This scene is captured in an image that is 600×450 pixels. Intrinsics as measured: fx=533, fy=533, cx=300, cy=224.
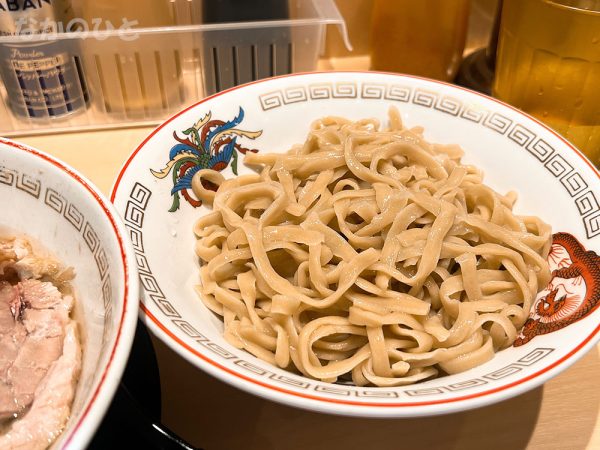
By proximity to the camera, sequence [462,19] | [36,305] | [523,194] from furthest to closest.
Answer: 1. [462,19]
2. [523,194]
3. [36,305]

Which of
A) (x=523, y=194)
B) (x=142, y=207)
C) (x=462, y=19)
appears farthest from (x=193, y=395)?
(x=462, y=19)

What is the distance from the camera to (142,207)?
1.08 meters

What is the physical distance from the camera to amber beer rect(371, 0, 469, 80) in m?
1.64

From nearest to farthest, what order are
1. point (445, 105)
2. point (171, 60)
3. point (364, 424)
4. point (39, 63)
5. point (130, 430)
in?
point (130, 430) < point (364, 424) < point (445, 105) < point (39, 63) < point (171, 60)

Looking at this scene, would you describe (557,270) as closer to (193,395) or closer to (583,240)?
(583,240)

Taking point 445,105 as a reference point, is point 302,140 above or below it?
below

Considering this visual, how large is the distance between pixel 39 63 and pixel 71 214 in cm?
86

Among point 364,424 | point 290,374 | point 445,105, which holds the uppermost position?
point 445,105

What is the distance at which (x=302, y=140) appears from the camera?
1.45 metres

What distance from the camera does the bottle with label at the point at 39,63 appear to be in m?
1.44

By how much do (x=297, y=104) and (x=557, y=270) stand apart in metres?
0.75

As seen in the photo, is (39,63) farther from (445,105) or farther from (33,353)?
(445,105)

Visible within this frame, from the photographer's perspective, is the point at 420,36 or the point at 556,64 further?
the point at 420,36

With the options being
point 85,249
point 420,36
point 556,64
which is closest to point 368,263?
point 85,249
